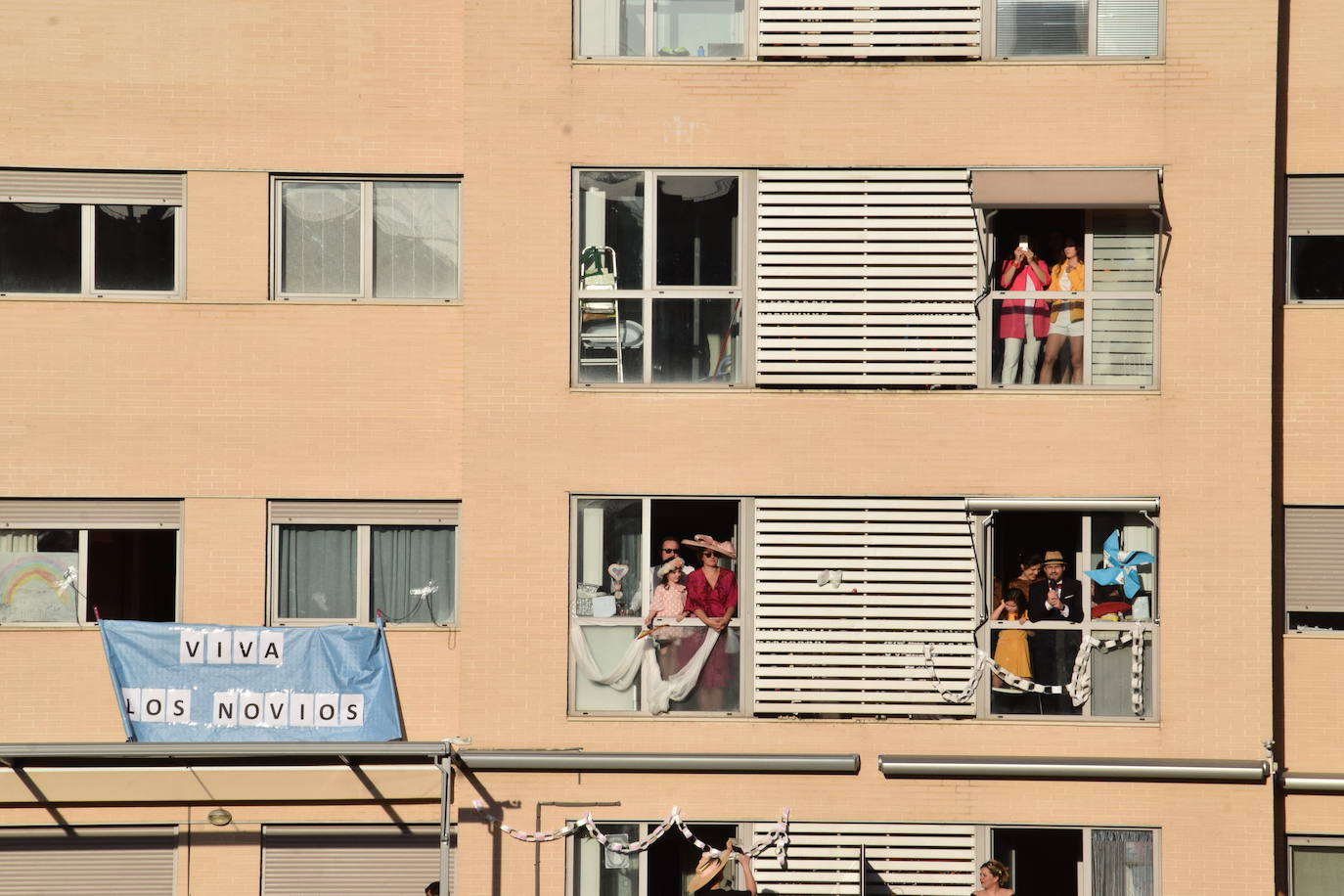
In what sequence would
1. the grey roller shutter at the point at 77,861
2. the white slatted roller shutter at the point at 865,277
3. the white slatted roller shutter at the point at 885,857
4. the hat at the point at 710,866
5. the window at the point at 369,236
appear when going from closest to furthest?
the hat at the point at 710,866, the white slatted roller shutter at the point at 885,857, the white slatted roller shutter at the point at 865,277, the grey roller shutter at the point at 77,861, the window at the point at 369,236

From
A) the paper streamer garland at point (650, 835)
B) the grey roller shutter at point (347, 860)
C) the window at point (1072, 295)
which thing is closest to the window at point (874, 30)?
the window at point (1072, 295)

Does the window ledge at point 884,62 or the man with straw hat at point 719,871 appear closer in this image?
the man with straw hat at point 719,871

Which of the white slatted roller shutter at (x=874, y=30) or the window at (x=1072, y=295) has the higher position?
the white slatted roller shutter at (x=874, y=30)

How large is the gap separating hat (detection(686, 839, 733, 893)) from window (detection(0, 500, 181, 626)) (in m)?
4.96

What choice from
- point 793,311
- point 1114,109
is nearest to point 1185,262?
point 1114,109

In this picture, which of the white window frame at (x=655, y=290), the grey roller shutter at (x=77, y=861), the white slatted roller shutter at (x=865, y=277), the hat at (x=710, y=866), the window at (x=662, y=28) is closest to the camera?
the hat at (x=710, y=866)

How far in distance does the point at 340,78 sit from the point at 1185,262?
7281mm

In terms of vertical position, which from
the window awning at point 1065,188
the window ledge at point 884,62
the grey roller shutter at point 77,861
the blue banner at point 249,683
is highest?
the window ledge at point 884,62

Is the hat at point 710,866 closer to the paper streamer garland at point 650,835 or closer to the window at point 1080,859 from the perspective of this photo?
the paper streamer garland at point 650,835

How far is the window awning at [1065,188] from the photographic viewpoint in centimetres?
1205

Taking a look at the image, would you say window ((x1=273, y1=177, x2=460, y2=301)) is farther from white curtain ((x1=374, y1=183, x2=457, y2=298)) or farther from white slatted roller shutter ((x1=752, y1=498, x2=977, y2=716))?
white slatted roller shutter ((x1=752, y1=498, x2=977, y2=716))

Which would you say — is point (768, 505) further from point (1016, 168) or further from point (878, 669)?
point (1016, 168)

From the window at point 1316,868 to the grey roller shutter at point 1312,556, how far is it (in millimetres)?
1982

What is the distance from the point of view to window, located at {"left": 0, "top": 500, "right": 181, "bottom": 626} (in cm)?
1281
